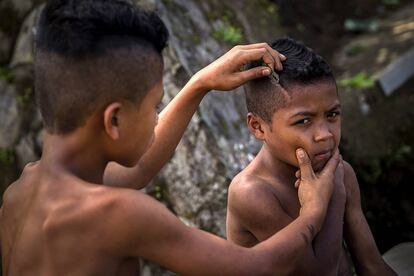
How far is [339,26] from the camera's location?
885 cm

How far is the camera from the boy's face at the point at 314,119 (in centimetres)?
334

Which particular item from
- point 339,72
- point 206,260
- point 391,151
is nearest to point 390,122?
point 391,151

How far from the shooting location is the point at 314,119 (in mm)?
3352

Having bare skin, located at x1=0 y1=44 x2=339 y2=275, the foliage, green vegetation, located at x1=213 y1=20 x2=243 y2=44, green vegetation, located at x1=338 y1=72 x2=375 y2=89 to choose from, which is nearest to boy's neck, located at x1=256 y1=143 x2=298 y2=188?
bare skin, located at x1=0 y1=44 x2=339 y2=275

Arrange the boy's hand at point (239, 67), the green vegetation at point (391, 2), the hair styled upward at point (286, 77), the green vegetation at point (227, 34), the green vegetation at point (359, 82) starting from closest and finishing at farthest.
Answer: the boy's hand at point (239, 67) < the hair styled upward at point (286, 77) < the green vegetation at point (227, 34) < the green vegetation at point (359, 82) < the green vegetation at point (391, 2)

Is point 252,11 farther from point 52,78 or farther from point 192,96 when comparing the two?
point 52,78

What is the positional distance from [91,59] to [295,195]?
1263mm

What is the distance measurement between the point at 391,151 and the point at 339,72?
1328 millimetres

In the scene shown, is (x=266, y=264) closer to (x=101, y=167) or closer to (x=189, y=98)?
(x=101, y=167)

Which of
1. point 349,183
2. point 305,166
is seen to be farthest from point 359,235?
point 305,166

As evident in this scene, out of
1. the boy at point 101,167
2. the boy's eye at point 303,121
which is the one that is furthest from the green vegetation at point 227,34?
the boy at point 101,167

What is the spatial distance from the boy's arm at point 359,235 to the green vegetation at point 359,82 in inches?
138

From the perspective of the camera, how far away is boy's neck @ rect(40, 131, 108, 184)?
9.18 ft

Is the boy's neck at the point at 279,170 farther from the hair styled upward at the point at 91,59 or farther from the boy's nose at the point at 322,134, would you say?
the hair styled upward at the point at 91,59
